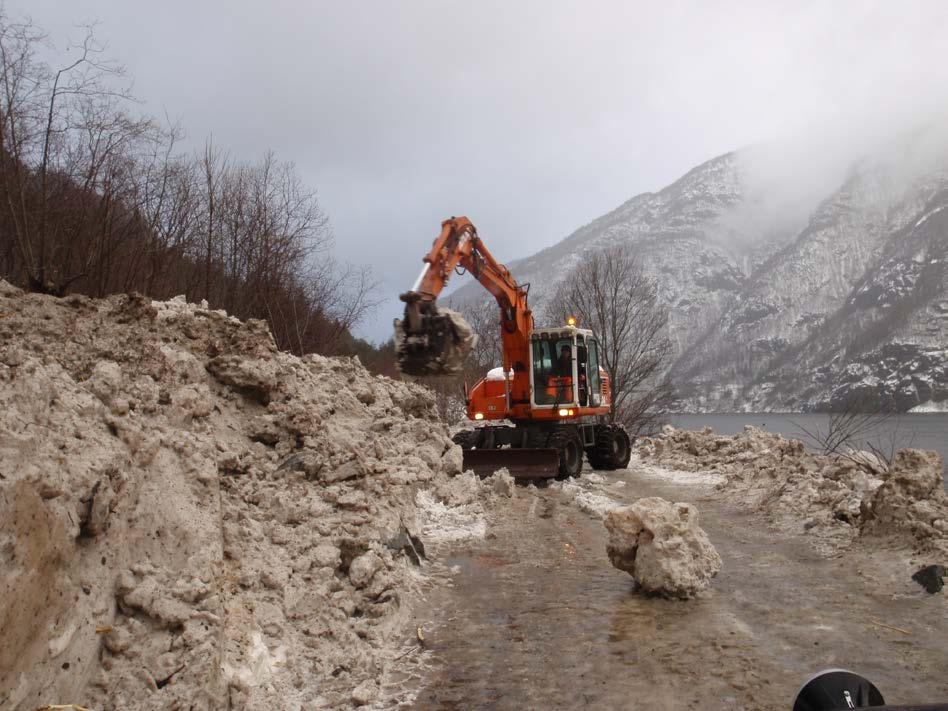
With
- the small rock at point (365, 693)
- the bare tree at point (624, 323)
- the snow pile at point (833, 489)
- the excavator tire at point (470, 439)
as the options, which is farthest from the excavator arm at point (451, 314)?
the bare tree at point (624, 323)

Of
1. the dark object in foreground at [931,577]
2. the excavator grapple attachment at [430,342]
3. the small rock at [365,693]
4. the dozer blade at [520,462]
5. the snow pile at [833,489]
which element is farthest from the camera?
the dozer blade at [520,462]

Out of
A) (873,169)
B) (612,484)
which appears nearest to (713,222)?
(873,169)

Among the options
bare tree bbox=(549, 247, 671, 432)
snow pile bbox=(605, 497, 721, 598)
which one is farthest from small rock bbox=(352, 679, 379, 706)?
bare tree bbox=(549, 247, 671, 432)

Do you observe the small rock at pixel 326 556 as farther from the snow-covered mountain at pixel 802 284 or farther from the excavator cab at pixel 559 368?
the snow-covered mountain at pixel 802 284

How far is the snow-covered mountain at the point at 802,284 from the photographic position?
7619cm

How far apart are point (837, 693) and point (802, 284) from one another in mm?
151017

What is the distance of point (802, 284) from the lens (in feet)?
451

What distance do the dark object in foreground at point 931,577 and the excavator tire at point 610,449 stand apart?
8.80m

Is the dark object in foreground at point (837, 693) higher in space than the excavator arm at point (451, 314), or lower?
lower

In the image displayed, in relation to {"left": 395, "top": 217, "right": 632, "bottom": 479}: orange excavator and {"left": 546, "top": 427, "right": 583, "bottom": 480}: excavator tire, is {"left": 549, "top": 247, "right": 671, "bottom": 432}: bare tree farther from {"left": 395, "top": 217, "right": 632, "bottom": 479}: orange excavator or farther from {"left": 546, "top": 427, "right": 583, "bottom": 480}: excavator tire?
{"left": 546, "top": 427, "right": 583, "bottom": 480}: excavator tire

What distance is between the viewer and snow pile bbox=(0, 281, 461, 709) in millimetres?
2914

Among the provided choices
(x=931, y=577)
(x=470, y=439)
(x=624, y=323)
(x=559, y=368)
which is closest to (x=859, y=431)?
(x=559, y=368)

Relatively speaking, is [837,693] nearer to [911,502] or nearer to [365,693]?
[365,693]

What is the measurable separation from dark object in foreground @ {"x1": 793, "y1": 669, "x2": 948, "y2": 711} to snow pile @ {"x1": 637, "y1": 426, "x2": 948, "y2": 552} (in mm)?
4584
